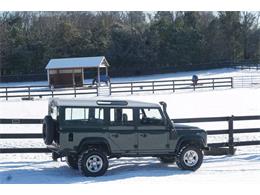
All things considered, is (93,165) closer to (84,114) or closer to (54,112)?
(84,114)

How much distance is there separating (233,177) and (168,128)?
151 cm

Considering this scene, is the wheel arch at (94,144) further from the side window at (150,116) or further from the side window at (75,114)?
the side window at (150,116)

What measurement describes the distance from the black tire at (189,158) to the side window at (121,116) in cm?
118

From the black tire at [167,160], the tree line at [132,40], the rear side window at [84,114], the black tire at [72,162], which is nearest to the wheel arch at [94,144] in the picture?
→ the rear side window at [84,114]

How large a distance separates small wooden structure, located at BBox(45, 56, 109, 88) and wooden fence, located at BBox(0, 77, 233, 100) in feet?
1.24

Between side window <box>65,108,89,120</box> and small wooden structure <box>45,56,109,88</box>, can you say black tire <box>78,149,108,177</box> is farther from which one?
small wooden structure <box>45,56,109,88</box>

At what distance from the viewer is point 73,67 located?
1745 centimetres

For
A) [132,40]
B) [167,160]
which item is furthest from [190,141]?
[132,40]

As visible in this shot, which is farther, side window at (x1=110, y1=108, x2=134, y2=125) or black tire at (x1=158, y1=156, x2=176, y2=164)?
black tire at (x1=158, y1=156, x2=176, y2=164)

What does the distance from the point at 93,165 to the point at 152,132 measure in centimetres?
129

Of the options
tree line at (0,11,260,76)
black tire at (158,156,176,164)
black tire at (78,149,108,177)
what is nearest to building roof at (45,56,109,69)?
tree line at (0,11,260,76)

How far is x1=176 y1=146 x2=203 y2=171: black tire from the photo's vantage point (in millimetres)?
9146

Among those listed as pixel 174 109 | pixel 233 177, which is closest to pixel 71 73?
pixel 174 109

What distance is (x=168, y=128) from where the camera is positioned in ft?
29.8
